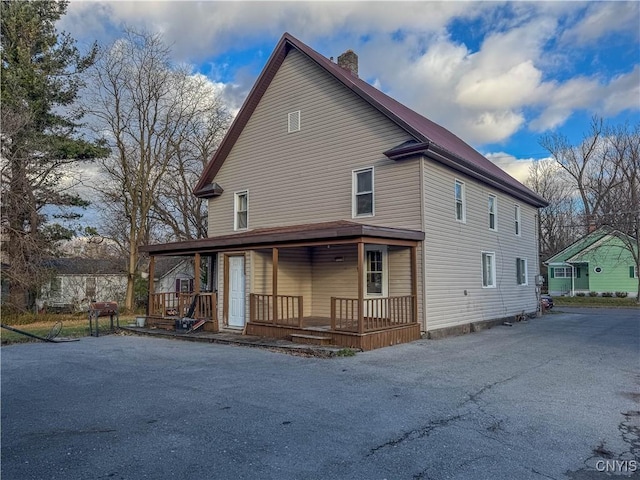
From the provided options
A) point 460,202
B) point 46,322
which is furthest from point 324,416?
point 46,322

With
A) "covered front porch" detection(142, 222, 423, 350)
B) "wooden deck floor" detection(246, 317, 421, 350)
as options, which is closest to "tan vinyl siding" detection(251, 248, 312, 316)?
"covered front porch" detection(142, 222, 423, 350)

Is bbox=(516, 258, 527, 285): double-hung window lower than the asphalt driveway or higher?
higher

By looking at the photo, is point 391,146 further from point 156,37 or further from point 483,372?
point 156,37

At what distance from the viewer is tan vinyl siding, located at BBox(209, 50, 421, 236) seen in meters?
12.3

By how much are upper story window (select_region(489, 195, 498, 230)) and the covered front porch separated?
535cm

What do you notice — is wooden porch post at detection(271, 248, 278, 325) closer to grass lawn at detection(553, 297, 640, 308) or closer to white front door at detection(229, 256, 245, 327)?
white front door at detection(229, 256, 245, 327)

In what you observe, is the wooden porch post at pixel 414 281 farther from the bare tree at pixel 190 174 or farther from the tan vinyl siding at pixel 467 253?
the bare tree at pixel 190 174

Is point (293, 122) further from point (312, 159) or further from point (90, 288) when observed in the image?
point (90, 288)

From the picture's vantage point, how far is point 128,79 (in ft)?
79.3

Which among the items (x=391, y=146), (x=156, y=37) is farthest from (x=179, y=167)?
(x=391, y=146)

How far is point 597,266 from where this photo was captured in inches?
1328

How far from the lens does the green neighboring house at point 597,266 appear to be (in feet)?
106

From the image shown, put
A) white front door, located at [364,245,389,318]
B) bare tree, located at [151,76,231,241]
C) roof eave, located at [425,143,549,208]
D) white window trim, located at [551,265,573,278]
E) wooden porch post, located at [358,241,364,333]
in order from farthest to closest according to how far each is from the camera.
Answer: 1. white window trim, located at [551,265,573,278]
2. bare tree, located at [151,76,231,241]
3. white front door, located at [364,245,389,318]
4. roof eave, located at [425,143,549,208]
5. wooden porch post, located at [358,241,364,333]

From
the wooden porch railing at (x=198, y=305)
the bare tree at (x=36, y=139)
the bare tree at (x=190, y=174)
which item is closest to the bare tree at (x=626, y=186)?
the wooden porch railing at (x=198, y=305)
